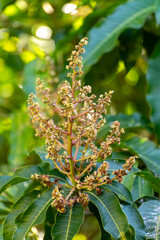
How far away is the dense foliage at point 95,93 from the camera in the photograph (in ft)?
2.92

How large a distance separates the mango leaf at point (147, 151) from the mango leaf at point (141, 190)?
6 centimetres

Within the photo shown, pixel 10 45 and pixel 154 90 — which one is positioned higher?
pixel 10 45

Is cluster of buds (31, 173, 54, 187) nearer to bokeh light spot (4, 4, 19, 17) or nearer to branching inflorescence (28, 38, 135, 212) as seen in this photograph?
branching inflorescence (28, 38, 135, 212)

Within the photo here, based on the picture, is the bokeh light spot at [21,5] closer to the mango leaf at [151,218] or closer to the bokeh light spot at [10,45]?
the bokeh light spot at [10,45]

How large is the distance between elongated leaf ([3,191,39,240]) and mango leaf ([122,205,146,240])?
0.28m

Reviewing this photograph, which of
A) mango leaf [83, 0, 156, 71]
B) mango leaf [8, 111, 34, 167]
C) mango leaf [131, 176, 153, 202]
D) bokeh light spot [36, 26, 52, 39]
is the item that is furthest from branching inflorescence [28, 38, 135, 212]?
bokeh light spot [36, 26, 52, 39]

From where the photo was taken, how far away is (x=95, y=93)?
4.84 ft

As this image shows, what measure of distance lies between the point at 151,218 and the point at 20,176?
39 cm

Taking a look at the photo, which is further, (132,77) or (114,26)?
(132,77)

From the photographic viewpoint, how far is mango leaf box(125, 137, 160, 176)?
3.91 feet

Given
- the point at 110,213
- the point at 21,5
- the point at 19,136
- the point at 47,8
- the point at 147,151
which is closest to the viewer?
the point at 110,213

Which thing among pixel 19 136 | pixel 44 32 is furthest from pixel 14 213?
pixel 44 32

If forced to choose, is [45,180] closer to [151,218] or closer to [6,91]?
[151,218]

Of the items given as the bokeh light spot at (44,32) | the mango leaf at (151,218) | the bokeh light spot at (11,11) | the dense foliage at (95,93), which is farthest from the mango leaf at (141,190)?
the bokeh light spot at (11,11)
